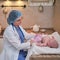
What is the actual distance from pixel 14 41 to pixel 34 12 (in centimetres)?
153

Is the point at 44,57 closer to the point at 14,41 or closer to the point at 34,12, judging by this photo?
the point at 14,41

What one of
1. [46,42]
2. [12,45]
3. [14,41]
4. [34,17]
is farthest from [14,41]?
[34,17]

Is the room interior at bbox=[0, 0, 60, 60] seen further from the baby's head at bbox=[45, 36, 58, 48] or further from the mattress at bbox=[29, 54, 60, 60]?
the mattress at bbox=[29, 54, 60, 60]

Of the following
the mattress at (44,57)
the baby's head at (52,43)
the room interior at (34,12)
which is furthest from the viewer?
the room interior at (34,12)

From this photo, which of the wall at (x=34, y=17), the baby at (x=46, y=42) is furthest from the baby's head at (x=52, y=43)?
the wall at (x=34, y=17)

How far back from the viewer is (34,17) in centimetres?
373

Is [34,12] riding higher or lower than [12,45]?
higher

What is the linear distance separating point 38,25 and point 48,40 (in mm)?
1430

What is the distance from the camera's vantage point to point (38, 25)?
3.75 m

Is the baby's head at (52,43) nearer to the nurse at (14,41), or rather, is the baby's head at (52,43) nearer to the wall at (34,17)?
the nurse at (14,41)

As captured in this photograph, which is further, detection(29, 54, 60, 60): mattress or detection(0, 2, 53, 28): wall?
detection(0, 2, 53, 28): wall

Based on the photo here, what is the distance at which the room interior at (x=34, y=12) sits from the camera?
3.64 metres

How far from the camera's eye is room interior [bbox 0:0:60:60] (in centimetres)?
364

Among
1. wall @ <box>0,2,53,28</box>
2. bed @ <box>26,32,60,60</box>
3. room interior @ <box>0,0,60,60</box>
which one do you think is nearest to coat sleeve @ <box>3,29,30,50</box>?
bed @ <box>26,32,60,60</box>
